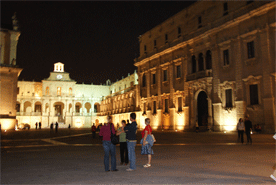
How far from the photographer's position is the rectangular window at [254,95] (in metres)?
24.6

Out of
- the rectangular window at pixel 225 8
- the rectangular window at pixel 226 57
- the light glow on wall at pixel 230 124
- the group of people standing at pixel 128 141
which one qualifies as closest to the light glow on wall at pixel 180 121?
the light glow on wall at pixel 230 124

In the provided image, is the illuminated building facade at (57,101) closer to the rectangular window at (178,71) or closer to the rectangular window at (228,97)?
the rectangular window at (178,71)

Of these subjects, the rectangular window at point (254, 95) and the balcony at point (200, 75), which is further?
the balcony at point (200, 75)

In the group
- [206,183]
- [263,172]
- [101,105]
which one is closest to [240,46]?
[263,172]

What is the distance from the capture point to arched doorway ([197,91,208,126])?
3120 cm

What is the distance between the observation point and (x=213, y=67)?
29797 mm

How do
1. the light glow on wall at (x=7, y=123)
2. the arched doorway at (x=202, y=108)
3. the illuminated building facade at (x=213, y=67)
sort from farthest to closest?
1. the light glow on wall at (x=7, y=123)
2. the arched doorway at (x=202, y=108)
3. the illuminated building facade at (x=213, y=67)

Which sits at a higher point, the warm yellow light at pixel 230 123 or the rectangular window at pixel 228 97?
the rectangular window at pixel 228 97

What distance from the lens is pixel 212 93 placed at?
29641mm

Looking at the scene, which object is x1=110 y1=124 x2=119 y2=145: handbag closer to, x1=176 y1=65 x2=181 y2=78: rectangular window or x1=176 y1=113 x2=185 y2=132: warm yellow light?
x1=176 y1=113 x2=185 y2=132: warm yellow light

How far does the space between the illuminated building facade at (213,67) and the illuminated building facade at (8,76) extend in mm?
21582

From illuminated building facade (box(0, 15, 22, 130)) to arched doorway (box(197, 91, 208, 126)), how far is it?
26.7 m

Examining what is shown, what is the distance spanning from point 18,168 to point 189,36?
30439 millimetres

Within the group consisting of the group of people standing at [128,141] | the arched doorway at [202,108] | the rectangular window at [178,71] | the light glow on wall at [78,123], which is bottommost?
the light glow on wall at [78,123]
